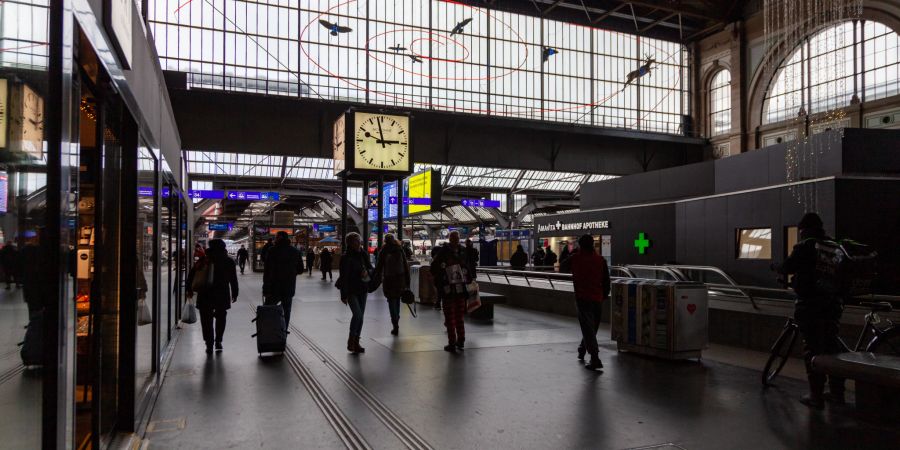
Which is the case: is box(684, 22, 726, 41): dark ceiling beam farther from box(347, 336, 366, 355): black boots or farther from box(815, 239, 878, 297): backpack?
box(347, 336, 366, 355): black boots

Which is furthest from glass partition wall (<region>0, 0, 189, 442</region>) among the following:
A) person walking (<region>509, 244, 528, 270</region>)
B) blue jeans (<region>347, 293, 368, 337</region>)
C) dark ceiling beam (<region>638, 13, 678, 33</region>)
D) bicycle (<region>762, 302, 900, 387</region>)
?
dark ceiling beam (<region>638, 13, 678, 33</region>)

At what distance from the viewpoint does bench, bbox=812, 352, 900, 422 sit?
507cm

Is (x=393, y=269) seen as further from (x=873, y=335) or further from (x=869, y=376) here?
(x=869, y=376)

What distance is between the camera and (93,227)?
3.82 meters

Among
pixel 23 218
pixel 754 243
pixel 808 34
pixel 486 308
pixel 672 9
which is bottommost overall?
pixel 486 308

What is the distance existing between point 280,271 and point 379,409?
14.0ft

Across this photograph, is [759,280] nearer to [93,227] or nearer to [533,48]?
[93,227]

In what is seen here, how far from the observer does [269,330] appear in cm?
856

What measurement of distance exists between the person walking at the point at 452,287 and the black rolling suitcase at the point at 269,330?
2.31 meters

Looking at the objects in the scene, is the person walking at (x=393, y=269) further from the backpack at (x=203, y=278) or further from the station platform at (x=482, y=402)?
the backpack at (x=203, y=278)

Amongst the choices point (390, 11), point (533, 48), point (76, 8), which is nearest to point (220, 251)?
point (76, 8)

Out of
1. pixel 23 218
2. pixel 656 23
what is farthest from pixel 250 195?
pixel 23 218

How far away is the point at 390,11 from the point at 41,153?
110 feet

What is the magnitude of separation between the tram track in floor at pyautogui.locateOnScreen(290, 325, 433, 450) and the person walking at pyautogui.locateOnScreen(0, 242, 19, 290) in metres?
3.28
